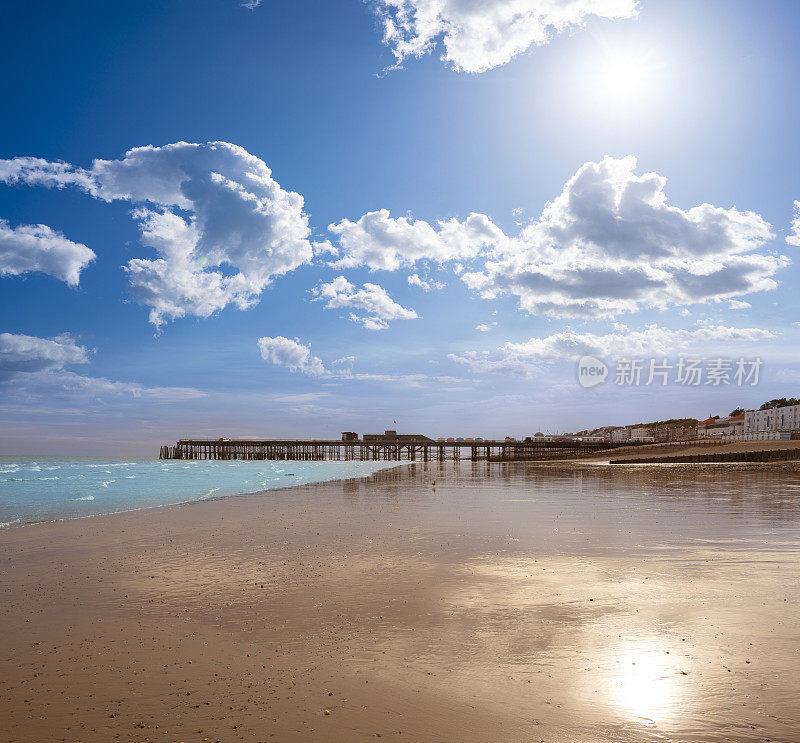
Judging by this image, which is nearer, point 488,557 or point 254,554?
point 488,557

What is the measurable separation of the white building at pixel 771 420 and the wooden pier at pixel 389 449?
4312 centimetres

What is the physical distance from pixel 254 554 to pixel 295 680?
7.03 m

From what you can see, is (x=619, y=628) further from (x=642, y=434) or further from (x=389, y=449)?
(x=642, y=434)

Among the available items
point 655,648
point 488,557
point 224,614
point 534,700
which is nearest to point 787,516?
point 488,557

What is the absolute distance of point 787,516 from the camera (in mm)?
16656

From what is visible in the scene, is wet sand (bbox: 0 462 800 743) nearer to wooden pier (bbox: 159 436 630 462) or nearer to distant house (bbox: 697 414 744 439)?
wooden pier (bbox: 159 436 630 462)

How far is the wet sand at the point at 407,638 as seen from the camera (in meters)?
4.77

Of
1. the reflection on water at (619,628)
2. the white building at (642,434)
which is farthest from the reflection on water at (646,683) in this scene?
the white building at (642,434)

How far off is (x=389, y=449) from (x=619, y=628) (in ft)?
401

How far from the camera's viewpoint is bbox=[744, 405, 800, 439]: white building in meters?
127

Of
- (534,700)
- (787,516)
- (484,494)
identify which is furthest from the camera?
(484,494)

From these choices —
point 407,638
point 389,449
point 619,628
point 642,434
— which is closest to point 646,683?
point 619,628

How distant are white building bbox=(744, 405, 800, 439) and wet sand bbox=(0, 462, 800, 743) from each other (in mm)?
128748

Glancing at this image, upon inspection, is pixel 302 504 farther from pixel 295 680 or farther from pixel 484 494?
pixel 295 680
